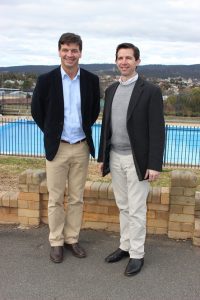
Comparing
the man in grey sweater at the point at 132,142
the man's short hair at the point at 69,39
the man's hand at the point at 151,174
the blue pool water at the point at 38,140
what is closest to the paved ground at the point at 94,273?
the man in grey sweater at the point at 132,142

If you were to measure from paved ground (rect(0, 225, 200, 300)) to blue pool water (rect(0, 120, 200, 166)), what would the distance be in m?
11.3

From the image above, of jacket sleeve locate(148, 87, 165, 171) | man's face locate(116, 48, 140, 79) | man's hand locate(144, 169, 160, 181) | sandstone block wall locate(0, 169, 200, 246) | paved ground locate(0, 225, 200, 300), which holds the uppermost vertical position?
man's face locate(116, 48, 140, 79)

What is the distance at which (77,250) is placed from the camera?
3.77 meters

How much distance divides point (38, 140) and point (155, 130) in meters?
15.6

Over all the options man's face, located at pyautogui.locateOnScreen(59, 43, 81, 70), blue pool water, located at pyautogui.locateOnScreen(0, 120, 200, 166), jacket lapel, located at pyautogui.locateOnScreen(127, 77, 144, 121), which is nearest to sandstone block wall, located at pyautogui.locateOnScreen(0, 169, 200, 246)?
jacket lapel, located at pyautogui.locateOnScreen(127, 77, 144, 121)

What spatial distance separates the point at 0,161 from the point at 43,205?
692cm

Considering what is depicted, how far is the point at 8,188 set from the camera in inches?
297

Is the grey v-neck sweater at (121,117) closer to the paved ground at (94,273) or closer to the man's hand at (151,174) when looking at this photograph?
the man's hand at (151,174)

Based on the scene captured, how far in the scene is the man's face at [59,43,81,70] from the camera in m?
3.36

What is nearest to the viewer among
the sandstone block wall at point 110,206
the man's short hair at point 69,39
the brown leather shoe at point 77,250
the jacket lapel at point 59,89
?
the man's short hair at point 69,39

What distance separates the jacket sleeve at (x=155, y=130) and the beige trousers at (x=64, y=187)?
683 millimetres

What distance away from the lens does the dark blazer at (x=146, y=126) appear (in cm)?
324

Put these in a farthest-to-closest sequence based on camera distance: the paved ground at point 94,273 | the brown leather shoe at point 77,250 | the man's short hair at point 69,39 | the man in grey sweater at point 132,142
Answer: the brown leather shoe at point 77,250 < the man's short hair at point 69,39 < the man in grey sweater at point 132,142 < the paved ground at point 94,273

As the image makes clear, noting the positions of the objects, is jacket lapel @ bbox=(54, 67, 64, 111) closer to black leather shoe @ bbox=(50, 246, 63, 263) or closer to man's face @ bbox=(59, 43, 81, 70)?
man's face @ bbox=(59, 43, 81, 70)
